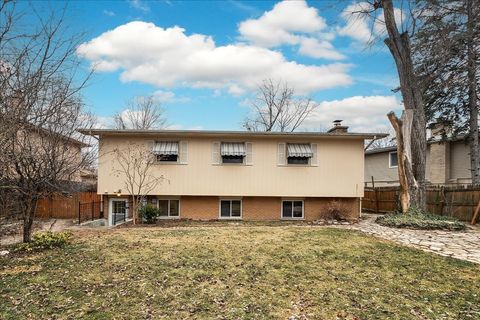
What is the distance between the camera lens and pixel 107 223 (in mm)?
16156

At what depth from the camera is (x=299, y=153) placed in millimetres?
15969

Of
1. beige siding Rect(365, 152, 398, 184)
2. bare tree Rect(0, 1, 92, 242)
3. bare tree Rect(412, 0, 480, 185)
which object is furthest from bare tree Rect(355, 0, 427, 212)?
bare tree Rect(0, 1, 92, 242)

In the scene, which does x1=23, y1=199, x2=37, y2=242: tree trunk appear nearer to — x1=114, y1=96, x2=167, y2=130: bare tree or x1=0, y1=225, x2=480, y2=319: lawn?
x1=0, y1=225, x2=480, y2=319: lawn

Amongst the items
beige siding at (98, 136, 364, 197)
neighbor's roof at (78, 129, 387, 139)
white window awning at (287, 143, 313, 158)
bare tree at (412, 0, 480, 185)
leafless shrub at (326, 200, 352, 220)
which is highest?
bare tree at (412, 0, 480, 185)

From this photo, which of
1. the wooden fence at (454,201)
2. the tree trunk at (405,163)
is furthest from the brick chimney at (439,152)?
the tree trunk at (405,163)

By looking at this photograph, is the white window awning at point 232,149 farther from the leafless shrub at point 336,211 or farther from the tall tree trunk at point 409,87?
the tall tree trunk at point 409,87

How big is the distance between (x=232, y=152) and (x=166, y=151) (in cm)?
297

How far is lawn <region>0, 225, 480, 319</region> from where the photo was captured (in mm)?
5062

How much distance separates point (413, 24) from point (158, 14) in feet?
36.1

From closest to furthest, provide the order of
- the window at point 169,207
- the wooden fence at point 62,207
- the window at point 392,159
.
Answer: the window at point 169,207 → the wooden fence at point 62,207 → the window at point 392,159

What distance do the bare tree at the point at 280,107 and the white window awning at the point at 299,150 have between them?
17908 mm

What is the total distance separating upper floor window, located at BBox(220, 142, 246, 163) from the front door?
16.6ft

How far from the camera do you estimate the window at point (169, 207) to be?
16297mm

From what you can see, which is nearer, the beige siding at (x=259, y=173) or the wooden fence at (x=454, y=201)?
the wooden fence at (x=454, y=201)
